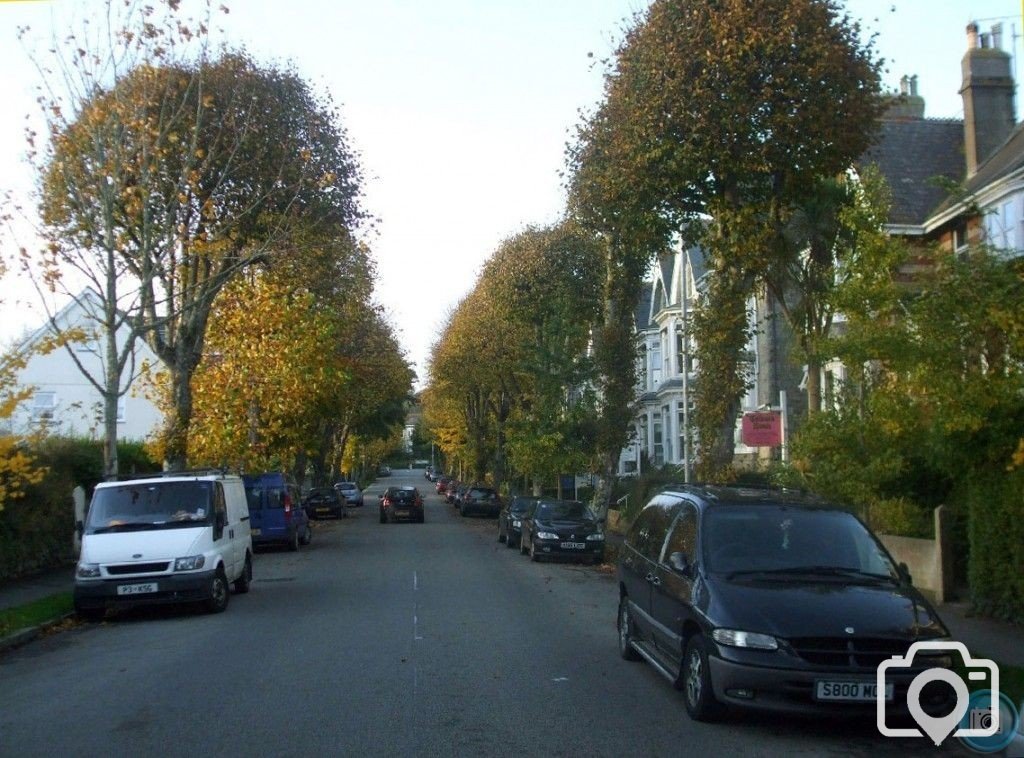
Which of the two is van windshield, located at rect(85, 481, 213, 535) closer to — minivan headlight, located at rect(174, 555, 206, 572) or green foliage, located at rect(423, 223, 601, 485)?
minivan headlight, located at rect(174, 555, 206, 572)

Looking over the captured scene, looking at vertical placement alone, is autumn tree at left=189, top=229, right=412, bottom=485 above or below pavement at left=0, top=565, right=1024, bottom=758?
above

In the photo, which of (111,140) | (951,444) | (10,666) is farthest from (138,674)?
(111,140)

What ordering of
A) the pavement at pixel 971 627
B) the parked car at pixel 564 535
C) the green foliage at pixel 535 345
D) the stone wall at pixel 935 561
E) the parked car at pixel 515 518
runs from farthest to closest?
the green foliage at pixel 535 345 → the parked car at pixel 515 518 → the parked car at pixel 564 535 → the stone wall at pixel 935 561 → the pavement at pixel 971 627

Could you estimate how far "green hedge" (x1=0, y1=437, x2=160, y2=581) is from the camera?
19594 mm

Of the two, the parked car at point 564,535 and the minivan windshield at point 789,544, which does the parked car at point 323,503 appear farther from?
the minivan windshield at point 789,544

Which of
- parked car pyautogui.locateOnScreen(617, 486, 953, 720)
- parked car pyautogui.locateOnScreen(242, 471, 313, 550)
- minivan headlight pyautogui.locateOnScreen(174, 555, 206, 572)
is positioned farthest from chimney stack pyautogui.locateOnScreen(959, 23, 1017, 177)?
minivan headlight pyautogui.locateOnScreen(174, 555, 206, 572)

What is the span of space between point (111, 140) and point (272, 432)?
15.0m

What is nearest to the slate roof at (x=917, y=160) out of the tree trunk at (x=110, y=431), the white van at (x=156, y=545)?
the white van at (x=156, y=545)

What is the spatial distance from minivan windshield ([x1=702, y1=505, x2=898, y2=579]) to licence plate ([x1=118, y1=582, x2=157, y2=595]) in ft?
28.9

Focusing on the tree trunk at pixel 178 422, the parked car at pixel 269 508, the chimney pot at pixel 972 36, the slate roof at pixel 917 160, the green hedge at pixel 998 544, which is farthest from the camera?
the parked car at pixel 269 508

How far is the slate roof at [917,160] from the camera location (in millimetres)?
27297

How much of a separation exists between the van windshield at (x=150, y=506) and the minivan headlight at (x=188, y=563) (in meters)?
0.66

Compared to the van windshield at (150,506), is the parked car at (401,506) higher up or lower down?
lower down

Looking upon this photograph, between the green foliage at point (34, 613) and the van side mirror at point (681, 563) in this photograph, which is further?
the green foliage at point (34, 613)
